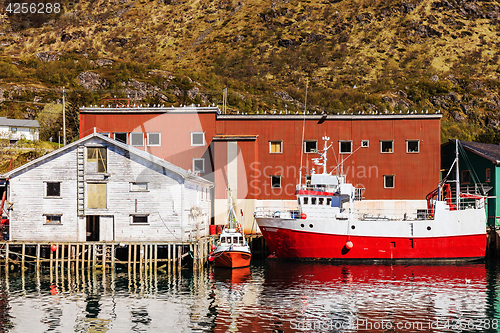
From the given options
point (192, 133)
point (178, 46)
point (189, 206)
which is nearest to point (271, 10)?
point (178, 46)

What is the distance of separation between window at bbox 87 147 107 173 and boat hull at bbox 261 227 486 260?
1412 cm

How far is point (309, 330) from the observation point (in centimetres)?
2395

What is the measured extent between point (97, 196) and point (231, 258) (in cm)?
1104

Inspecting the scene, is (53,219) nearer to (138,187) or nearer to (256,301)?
(138,187)

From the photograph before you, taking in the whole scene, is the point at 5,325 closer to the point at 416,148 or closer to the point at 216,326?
the point at 216,326

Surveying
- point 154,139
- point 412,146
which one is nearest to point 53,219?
point 154,139

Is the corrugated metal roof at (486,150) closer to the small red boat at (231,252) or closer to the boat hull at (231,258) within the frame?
the small red boat at (231,252)

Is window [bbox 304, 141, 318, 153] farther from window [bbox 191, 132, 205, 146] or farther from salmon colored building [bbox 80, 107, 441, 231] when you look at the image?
window [bbox 191, 132, 205, 146]

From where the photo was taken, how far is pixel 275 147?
51688mm

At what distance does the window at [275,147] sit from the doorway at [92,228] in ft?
58.6

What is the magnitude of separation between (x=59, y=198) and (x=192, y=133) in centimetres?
1641

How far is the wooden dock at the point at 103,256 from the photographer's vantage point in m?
38.7

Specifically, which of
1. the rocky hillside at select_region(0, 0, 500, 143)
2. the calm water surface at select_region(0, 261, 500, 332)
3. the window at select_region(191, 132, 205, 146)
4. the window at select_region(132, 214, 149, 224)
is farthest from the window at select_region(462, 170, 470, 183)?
the rocky hillside at select_region(0, 0, 500, 143)

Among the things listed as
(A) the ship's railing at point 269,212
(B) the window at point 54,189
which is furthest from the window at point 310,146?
(B) the window at point 54,189
